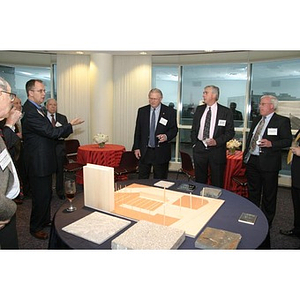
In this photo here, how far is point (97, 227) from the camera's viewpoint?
1436mm

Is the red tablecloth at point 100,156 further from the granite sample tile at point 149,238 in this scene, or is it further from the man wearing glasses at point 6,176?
the granite sample tile at point 149,238

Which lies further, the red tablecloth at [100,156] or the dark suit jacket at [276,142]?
the red tablecloth at [100,156]

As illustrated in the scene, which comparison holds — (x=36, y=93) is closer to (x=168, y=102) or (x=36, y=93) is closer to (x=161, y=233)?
(x=161, y=233)

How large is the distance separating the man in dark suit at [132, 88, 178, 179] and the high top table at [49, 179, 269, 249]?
5.04 ft

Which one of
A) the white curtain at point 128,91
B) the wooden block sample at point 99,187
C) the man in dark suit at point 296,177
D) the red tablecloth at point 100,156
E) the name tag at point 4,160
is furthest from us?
the white curtain at point 128,91

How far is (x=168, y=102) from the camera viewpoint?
6.75 meters

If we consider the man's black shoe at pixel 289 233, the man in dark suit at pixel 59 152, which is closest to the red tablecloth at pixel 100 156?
the man in dark suit at pixel 59 152

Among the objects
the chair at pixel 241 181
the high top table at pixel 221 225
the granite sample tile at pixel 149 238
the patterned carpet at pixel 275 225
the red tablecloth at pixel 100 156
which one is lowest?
the patterned carpet at pixel 275 225

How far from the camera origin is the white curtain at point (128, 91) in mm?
6402

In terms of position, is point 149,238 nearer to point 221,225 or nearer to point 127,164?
point 221,225

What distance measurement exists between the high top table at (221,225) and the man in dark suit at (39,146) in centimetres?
98

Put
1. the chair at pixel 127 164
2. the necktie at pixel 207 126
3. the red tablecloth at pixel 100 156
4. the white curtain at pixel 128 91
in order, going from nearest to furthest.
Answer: the necktie at pixel 207 126, the chair at pixel 127 164, the red tablecloth at pixel 100 156, the white curtain at pixel 128 91

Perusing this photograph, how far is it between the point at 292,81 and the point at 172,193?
193 inches

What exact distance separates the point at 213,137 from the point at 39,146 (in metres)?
2.05
